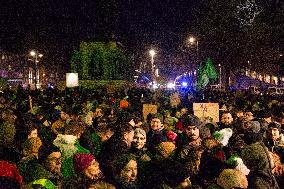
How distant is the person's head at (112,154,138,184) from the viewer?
19.5ft

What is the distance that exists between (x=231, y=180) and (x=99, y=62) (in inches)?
2026

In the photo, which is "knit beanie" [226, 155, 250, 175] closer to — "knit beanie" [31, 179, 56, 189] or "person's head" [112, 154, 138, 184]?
"person's head" [112, 154, 138, 184]

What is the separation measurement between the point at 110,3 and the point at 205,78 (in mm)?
38197

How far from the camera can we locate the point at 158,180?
5785 millimetres

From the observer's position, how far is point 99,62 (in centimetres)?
5653

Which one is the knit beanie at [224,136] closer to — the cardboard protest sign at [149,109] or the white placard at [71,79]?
the cardboard protest sign at [149,109]

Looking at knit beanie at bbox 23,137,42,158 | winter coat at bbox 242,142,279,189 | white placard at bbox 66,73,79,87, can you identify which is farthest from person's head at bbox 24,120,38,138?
white placard at bbox 66,73,79,87

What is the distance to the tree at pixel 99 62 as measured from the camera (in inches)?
2201

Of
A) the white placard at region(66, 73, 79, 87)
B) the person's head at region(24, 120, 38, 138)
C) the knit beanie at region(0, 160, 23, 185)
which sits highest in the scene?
the white placard at region(66, 73, 79, 87)

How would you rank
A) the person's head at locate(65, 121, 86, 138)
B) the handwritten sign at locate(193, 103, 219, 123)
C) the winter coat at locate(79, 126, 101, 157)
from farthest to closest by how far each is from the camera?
the handwritten sign at locate(193, 103, 219, 123) < the person's head at locate(65, 121, 86, 138) < the winter coat at locate(79, 126, 101, 157)

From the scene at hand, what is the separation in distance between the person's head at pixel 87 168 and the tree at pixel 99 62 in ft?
163

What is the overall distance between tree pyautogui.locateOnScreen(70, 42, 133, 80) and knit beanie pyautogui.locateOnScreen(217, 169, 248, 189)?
4978 cm

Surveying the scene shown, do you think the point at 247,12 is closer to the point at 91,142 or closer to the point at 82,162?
the point at 91,142

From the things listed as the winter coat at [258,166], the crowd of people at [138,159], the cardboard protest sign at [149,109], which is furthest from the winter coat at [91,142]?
the cardboard protest sign at [149,109]
